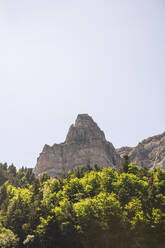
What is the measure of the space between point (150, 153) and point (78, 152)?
46918 mm

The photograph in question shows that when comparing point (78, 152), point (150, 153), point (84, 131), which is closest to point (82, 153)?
point (78, 152)

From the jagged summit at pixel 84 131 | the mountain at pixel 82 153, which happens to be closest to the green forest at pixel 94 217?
the mountain at pixel 82 153

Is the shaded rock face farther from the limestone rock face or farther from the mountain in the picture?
the limestone rock face

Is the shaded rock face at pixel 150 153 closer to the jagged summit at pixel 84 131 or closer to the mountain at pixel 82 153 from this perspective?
the mountain at pixel 82 153

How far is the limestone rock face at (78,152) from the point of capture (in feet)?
375

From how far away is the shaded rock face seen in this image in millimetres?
128950

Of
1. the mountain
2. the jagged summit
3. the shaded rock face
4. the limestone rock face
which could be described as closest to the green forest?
the mountain

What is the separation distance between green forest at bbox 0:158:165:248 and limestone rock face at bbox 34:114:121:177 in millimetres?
65014

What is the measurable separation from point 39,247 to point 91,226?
30.1 ft

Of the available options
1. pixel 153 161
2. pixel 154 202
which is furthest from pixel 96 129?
pixel 154 202

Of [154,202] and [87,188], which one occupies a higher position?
[87,188]

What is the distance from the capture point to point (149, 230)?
33812 mm

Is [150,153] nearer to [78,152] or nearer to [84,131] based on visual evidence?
[84,131]

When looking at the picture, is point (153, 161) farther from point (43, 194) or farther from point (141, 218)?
point (141, 218)
